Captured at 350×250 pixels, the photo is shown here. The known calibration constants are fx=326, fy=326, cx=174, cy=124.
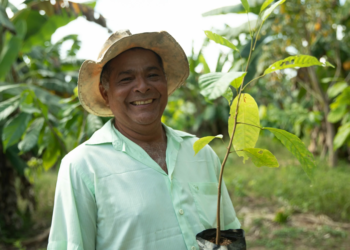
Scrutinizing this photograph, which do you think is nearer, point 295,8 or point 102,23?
point 102,23

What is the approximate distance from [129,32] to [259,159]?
71 centimetres

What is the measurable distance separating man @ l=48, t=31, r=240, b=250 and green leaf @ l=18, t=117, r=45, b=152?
2.14 ft

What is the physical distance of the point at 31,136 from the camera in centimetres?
194

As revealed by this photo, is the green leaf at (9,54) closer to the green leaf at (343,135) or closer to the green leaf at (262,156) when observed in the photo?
the green leaf at (262,156)

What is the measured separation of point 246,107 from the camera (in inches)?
41.4

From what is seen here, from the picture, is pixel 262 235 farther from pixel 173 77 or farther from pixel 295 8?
pixel 295 8

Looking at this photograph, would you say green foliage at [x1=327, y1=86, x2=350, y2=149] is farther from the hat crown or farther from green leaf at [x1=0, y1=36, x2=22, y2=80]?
green leaf at [x1=0, y1=36, x2=22, y2=80]

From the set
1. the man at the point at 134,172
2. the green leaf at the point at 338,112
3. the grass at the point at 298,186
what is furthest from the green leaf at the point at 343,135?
the man at the point at 134,172

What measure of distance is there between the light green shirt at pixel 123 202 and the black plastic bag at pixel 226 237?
129 mm

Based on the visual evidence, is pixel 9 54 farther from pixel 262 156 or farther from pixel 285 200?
pixel 285 200

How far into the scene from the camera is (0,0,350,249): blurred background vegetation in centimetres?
230

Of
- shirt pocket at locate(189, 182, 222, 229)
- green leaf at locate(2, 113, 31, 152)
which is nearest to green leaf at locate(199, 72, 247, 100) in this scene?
shirt pocket at locate(189, 182, 222, 229)

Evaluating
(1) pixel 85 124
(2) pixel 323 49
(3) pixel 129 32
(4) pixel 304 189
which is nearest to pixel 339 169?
(4) pixel 304 189

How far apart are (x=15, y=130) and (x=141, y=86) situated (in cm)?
112
